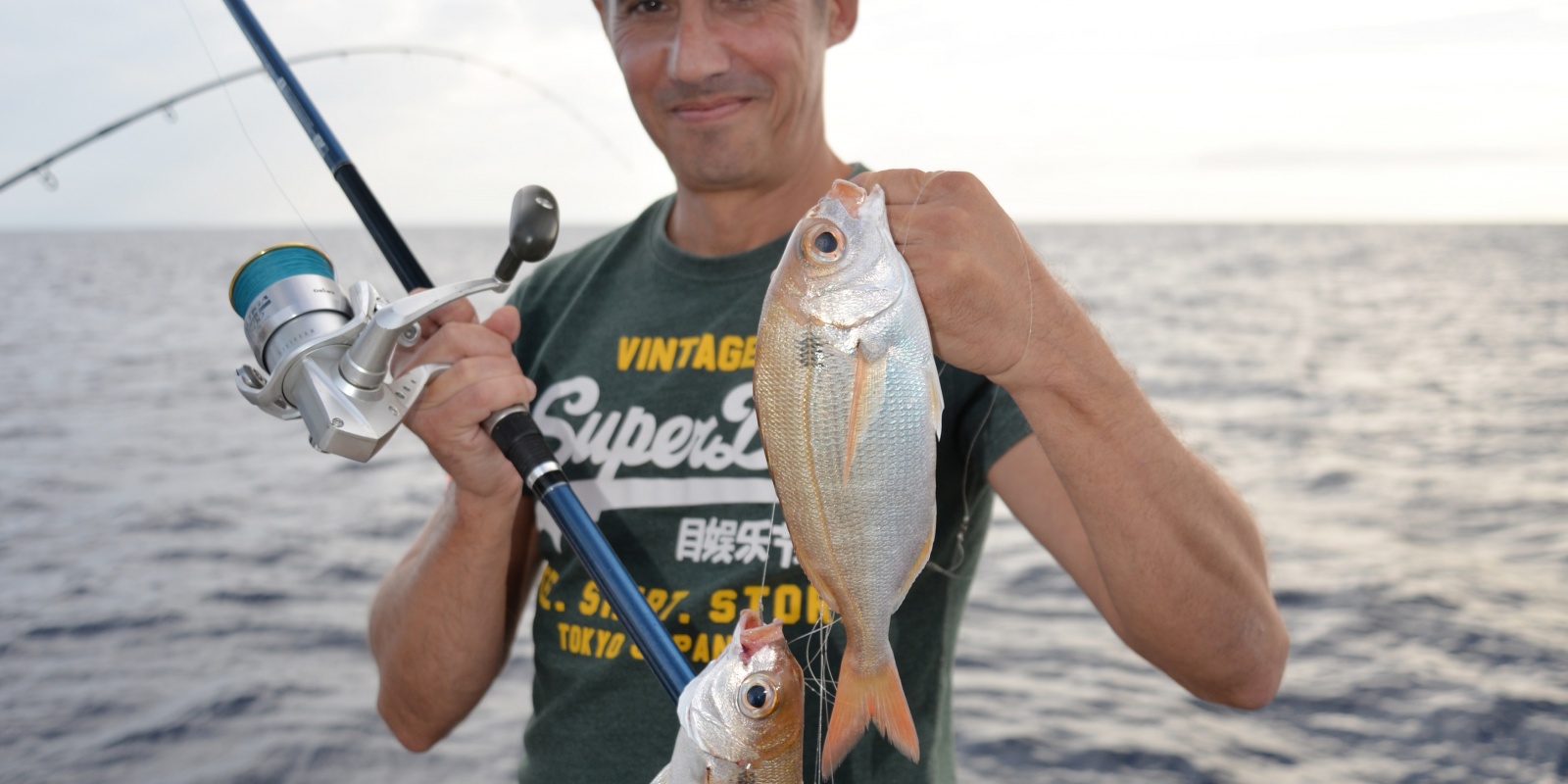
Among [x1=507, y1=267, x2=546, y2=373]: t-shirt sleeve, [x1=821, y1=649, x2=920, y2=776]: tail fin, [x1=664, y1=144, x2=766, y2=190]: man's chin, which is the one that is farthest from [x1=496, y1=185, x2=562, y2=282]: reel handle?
[x1=821, y1=649, x2=920, y2=776]: tail fin

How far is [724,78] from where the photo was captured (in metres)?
2.22

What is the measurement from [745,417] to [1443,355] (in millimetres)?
21036

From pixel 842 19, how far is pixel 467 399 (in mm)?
1251

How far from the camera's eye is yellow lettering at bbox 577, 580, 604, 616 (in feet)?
7.47

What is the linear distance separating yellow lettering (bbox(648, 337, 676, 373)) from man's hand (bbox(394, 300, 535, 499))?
376 millimetres

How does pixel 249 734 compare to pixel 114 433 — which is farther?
pixel 114 433

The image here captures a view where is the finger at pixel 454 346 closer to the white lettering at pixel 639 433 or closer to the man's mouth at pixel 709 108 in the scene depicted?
the white lettering at pixel 639 433

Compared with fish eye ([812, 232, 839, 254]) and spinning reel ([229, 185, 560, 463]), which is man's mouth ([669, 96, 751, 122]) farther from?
fish eye ([812, 232, 839, 254])

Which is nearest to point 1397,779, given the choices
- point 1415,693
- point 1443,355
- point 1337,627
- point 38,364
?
point 1415,693

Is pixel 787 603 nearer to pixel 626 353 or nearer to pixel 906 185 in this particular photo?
pixel 626 353

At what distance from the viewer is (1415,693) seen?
644 cm

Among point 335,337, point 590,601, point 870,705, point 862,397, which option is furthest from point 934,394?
point 590,601

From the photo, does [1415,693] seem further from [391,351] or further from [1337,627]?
[391,351]

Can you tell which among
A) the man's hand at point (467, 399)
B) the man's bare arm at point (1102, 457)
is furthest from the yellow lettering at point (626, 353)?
the man's bare arm at point (1102, 457)
